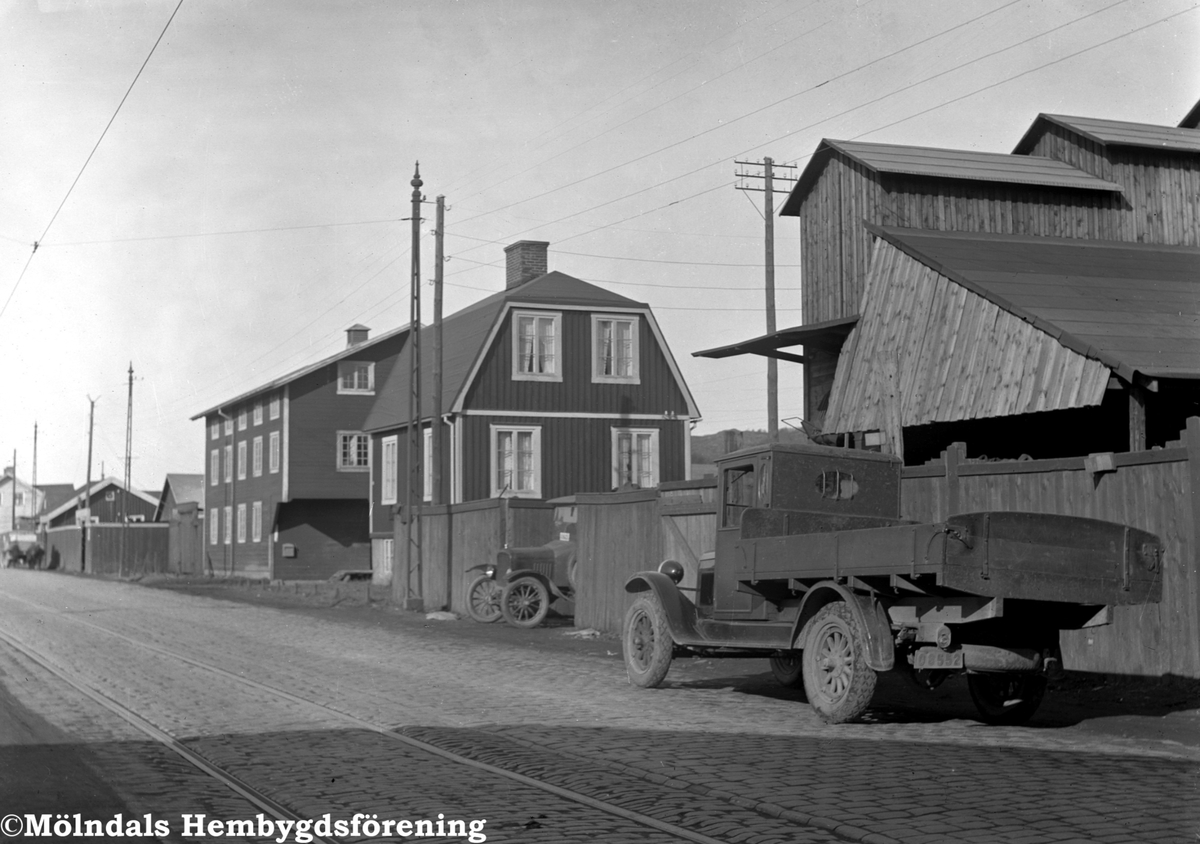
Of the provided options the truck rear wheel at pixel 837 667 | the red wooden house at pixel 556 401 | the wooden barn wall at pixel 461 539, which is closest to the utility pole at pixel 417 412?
the wooden barn wall at pixel 461 539

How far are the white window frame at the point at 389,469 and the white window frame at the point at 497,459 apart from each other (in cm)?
455

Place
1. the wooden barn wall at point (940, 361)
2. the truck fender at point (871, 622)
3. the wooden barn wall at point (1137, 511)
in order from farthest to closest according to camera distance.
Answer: the wooden barn wall at point (940, 361), the wooden barn wall at point (1137, 511), the truck fender at point (871, 622)

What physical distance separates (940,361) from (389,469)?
26.7 m

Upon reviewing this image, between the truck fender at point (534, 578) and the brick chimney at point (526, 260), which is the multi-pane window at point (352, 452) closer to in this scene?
the brick chimney at point (526, 260)

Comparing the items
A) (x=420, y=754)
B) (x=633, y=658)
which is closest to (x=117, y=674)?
(x=633, y=658)

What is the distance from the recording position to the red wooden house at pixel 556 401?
37.9 m

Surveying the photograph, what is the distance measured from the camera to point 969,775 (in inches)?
324

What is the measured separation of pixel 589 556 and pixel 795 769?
1239 cm

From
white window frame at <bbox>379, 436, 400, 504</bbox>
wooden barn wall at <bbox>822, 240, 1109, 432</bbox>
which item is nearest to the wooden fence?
white window frame at <bbox>379, 436, 400, 504</bbox>

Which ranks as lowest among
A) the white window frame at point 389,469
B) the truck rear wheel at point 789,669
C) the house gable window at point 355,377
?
the truck rear wheel at point 789,669

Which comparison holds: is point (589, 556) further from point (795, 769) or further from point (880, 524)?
point (795, 769)

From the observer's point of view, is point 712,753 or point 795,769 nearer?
point 795,769

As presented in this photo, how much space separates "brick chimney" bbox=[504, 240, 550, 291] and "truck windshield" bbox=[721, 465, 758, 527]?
29.6 meters

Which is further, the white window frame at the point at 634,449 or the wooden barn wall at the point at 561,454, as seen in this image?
the white window frame at the point at 634,449
